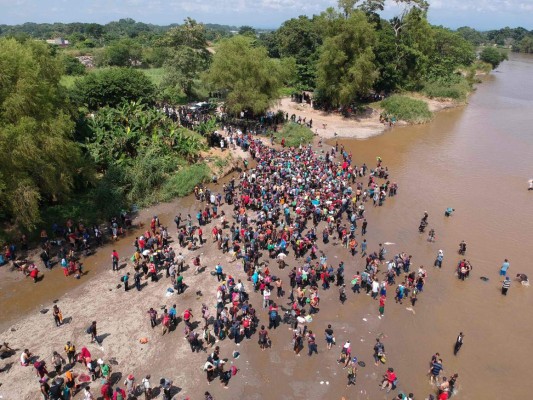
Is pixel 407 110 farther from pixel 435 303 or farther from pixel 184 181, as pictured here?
pixel 435 303

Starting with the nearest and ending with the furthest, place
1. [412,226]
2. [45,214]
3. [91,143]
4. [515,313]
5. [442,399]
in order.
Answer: [442,399] → [515,313] → [45,214] → [412,226] → [91,143]

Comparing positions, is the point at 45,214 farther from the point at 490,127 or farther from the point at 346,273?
the point at 490,127

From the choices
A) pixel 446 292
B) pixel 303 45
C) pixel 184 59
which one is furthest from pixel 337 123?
pixel 446 292

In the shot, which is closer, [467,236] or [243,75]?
[467,236]

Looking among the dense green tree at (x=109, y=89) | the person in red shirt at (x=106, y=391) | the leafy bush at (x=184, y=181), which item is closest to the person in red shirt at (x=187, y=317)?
the person in red shirt at (x=106, y=391)

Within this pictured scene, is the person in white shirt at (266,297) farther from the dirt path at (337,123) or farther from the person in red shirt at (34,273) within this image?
the dirt path at (337,123)

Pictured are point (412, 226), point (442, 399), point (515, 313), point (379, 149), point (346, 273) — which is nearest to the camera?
point (442, 399)

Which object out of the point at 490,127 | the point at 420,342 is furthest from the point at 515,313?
the point at 490,127
